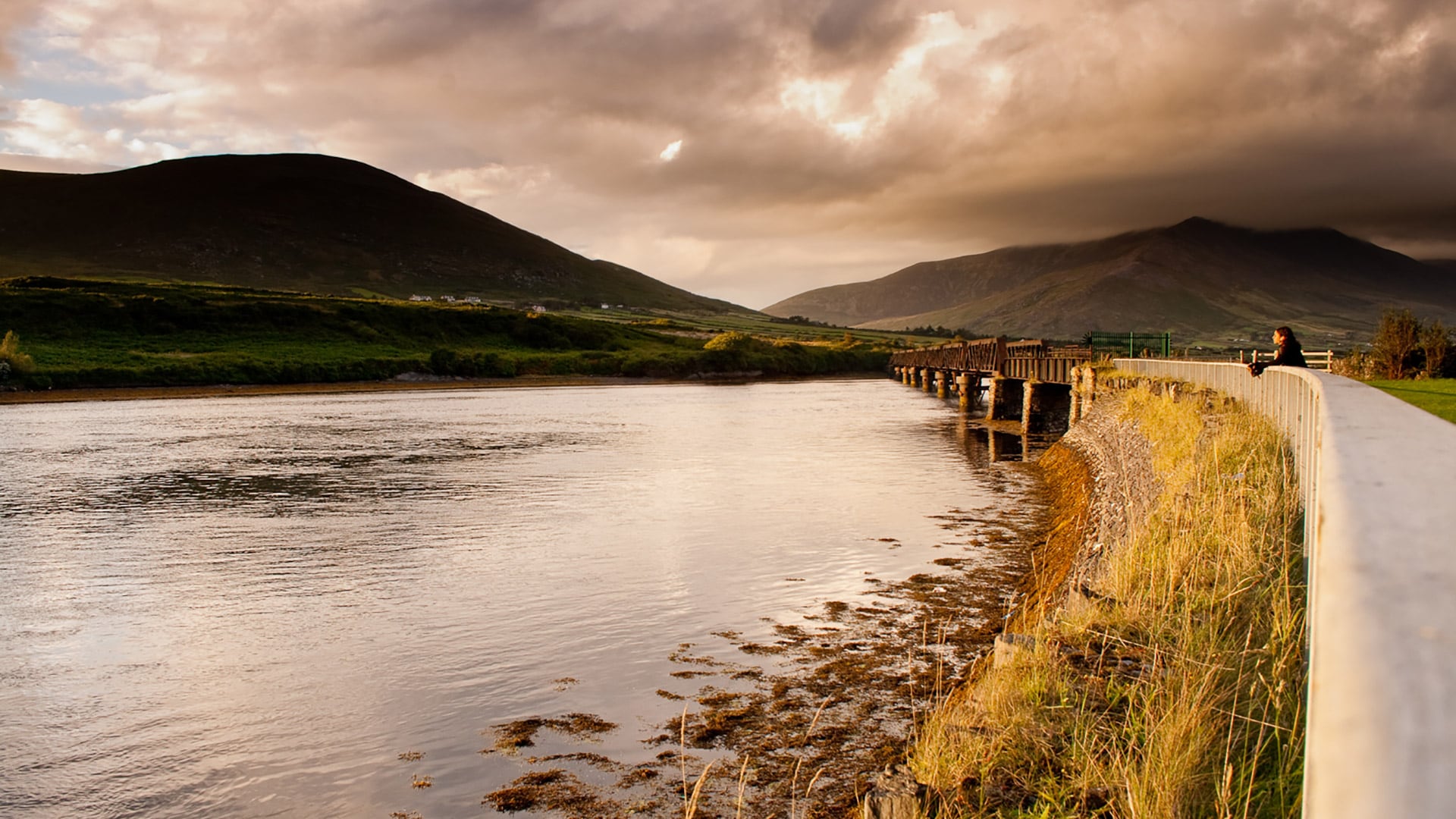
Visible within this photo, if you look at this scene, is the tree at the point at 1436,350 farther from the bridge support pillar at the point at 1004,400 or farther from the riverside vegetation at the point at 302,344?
the riverside vegetation at the point at 302,344

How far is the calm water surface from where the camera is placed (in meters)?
8.40

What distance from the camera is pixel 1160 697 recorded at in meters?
6.00

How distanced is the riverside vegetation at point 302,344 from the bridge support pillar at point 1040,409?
197 ft

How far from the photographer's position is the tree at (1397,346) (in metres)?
36.1

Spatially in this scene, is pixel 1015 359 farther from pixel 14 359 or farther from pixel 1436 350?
pixel 14 359

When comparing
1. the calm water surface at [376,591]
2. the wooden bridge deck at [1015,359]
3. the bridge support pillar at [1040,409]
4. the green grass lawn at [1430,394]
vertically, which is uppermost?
the wooden bridge deck at [1015,359]

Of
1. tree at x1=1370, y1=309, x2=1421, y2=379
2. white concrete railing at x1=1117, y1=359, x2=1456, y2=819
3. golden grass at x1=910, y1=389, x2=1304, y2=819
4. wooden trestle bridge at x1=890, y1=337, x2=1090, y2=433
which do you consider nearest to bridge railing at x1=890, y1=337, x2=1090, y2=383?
wooden trestle bridge at x1=890, y1=337, x2=1090, y2=433

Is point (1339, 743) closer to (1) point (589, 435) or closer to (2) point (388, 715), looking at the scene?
(2) point (388, 715)

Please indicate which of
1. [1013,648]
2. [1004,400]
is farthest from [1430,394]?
[1004,400]

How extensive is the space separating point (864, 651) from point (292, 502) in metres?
16.0

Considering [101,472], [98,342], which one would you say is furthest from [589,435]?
[98,342]

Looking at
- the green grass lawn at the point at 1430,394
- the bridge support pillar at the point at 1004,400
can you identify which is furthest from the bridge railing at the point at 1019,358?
the green grass lawn at the point at 1430,394

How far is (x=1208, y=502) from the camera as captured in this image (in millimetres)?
10422

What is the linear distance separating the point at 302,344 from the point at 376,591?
290ft
